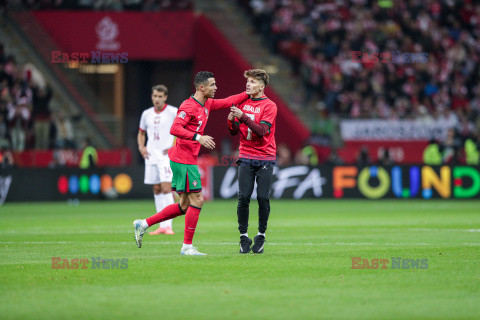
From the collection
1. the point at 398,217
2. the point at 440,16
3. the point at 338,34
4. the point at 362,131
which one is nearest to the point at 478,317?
the point at 398,217

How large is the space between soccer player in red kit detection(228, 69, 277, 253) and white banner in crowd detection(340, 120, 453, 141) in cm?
1954

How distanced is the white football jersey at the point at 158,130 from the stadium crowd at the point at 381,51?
1648cm

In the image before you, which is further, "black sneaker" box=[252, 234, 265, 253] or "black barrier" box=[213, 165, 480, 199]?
"black barrier" box=[213, 165, 480, 199]

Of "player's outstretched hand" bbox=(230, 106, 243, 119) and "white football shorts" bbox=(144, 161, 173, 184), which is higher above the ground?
"player's outstretched hand" bbox=(230, 106, 243, 119)

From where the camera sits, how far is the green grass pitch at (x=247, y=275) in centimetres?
716

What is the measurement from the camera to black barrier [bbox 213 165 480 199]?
25859mm

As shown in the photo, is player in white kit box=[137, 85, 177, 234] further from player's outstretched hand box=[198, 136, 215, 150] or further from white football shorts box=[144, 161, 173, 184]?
player's outstretched hand box=[198, 136, 215, 150]

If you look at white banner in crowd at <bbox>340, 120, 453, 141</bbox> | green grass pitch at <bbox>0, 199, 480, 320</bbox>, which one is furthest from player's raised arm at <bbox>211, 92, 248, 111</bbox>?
white banner in crowd at <bbox>340, 120, 453, 141</bbox>

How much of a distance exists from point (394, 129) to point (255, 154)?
20111 millimetres

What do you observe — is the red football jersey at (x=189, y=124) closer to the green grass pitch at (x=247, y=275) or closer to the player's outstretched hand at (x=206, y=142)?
the player's outstretched hand at (x=206, y=142)

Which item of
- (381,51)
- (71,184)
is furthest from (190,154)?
(381,51)

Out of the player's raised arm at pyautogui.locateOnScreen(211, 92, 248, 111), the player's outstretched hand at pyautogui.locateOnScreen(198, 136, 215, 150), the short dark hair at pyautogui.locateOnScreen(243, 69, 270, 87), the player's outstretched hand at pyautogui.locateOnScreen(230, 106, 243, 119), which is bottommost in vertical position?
the player's outstretched hand at pyautogui.locateOnScreen(198, 136, 215, 150)

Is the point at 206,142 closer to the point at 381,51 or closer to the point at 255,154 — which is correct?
the point at 255,154

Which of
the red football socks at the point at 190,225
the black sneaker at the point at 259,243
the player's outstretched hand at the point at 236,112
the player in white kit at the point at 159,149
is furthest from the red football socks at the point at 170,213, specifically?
the player in white kit at the point at 159,149
